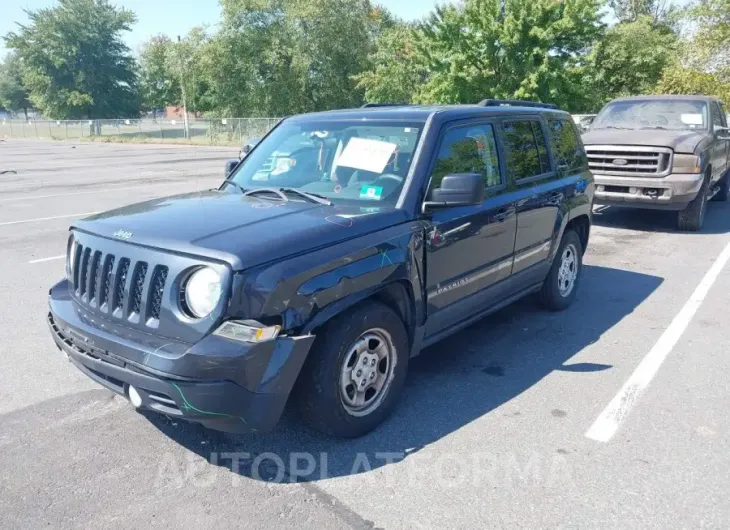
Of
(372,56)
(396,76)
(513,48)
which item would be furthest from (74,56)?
(513,48)

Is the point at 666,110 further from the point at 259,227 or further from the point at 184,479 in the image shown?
the point at 184,479

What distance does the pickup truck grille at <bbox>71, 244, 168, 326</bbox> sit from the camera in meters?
3.02

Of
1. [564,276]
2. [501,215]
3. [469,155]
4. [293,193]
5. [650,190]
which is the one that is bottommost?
[564,276]

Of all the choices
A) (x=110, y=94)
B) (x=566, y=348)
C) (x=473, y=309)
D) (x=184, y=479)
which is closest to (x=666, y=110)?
(x=566, y=348)

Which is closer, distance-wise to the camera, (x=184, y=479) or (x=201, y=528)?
(x=201, y=528)

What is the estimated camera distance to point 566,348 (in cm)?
496

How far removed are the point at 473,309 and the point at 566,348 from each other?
3.38ft

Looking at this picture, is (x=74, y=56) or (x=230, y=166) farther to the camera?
(x=74, y=56)

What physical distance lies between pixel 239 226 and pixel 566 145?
3.60 m

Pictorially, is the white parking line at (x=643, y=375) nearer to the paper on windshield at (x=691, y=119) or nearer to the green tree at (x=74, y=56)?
the paper on windshield at (x=691, y=119)

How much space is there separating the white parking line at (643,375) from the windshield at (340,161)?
1.84 metres

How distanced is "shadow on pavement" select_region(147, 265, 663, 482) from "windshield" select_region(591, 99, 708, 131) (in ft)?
17.0

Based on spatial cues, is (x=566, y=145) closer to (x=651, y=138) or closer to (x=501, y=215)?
(x=501, y=215)

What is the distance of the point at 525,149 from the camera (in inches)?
197
